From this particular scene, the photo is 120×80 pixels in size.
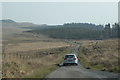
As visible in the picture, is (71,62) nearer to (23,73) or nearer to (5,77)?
(23,73)

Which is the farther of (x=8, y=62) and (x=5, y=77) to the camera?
(x=8, y=62)

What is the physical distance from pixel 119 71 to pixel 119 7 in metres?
36.1

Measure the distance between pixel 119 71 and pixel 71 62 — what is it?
1226 centimetres

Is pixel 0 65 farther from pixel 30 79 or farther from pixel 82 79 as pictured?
pixel 82 79

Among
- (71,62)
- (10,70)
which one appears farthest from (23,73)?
(71,62)

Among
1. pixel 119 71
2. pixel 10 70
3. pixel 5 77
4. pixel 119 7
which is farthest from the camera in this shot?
pixel 119 7

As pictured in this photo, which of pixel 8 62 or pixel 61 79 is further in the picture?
pixel 8 62

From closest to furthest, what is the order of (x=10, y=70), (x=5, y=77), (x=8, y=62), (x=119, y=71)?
(x=5, y=77), (x=10, y=70), (x=8, y=62), (x=119, y=71)

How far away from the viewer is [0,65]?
22688 millimetres

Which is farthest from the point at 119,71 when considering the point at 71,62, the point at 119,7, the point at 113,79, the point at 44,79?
the point at 119,7

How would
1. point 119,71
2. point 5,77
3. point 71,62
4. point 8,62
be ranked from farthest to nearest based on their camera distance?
point 71,62, point 119,71, point 8,62, point 5,77

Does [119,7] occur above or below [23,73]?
above

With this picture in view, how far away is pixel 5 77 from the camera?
1944cm

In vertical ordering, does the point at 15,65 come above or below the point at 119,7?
below
